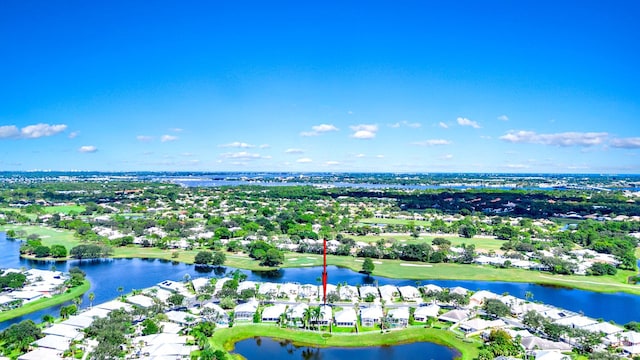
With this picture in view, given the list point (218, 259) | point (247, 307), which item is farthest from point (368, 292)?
point (218, 259)

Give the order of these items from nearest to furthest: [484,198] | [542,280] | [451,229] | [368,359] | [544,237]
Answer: [368,359] → [542,280] → [544,237] → [451,229] → [484,198]

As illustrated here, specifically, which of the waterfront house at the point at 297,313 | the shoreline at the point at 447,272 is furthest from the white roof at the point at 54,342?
the shoreline at the point at 447,272

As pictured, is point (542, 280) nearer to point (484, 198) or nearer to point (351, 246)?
point (351, 246)

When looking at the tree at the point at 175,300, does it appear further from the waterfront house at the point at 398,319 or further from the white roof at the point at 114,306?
the waterfront house at the point at 398,319

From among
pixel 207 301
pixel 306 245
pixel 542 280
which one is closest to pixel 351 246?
pixel 306 245

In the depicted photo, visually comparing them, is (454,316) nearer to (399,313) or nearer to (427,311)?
(427,311)
